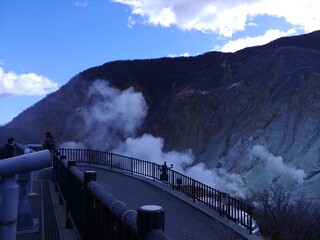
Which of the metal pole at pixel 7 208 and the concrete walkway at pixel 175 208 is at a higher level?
the metal pole at pixel 7 208

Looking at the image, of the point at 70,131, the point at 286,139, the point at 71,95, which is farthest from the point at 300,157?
the point at 71,95

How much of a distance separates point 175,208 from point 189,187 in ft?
8.58

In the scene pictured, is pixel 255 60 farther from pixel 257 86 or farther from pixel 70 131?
pixel 70 131

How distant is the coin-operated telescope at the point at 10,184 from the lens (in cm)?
300

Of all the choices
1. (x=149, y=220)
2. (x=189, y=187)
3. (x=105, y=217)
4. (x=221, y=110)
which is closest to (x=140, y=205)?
(x=189, y=187)

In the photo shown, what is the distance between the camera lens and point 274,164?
2839cm

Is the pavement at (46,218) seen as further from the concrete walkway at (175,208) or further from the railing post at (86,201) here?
the concrete walkway at (175,208)

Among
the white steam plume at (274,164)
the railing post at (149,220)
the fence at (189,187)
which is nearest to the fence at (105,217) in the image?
the railing post at (149,220)

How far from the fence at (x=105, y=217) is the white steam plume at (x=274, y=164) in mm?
22386

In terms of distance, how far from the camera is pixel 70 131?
56.2m

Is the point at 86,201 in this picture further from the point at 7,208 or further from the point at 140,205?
the point at 140,205

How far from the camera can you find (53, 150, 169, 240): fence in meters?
2.07

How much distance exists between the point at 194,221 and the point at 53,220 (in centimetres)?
576

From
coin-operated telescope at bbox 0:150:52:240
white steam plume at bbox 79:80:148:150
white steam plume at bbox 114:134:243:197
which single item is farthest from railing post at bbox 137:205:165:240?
white steam plume at bbox 79:80:148:150
